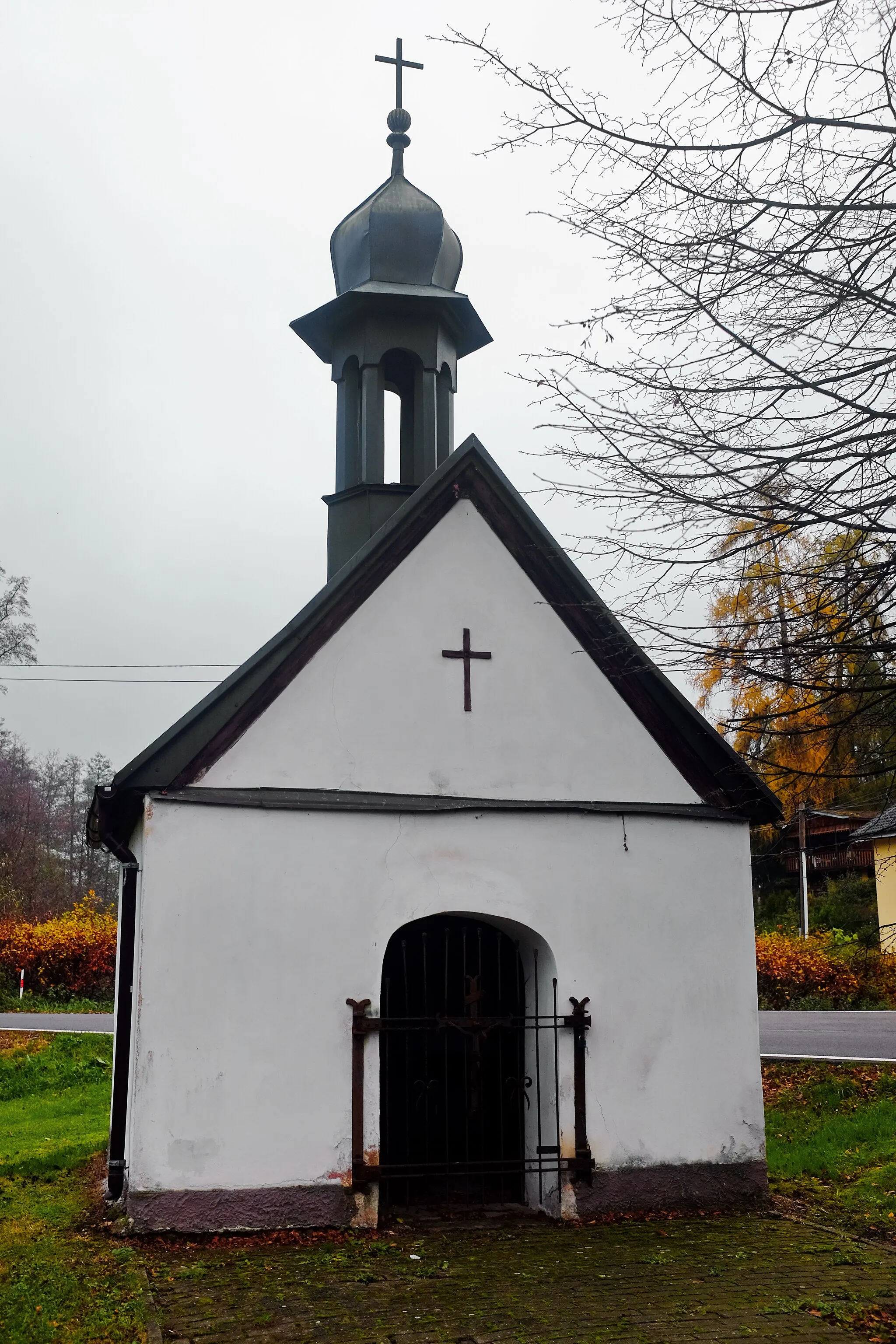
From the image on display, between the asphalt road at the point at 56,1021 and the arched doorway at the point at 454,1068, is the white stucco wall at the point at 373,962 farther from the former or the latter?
the asphalt road at the point at 56,1021

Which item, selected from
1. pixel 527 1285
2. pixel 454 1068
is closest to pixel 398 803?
pixel 454 1068

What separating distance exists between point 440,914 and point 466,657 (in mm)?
1810

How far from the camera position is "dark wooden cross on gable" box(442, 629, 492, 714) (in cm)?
877

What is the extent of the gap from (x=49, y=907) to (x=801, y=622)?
3195cm

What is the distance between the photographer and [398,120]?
12.1 meters

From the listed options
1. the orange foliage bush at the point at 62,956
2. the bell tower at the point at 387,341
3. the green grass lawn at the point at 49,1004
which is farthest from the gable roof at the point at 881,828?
the orange foliage bush at the point at 62,956

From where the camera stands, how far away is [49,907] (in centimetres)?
3406

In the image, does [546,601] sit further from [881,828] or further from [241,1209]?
[881,828]

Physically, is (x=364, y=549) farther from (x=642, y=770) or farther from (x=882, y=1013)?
(x=882, y=1013)

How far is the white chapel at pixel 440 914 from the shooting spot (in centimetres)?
769

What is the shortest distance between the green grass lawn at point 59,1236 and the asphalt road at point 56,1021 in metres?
4.44

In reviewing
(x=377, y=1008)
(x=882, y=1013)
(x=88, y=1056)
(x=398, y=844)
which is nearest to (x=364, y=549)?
(x=398, y=844)

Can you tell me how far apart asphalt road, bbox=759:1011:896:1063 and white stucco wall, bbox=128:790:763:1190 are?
13.9ft

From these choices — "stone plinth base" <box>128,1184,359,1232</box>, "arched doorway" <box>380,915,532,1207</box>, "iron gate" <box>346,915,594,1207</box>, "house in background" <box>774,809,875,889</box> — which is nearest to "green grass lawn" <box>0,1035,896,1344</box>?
"stone plinth base" <box>128,1184,359,1232</box>
